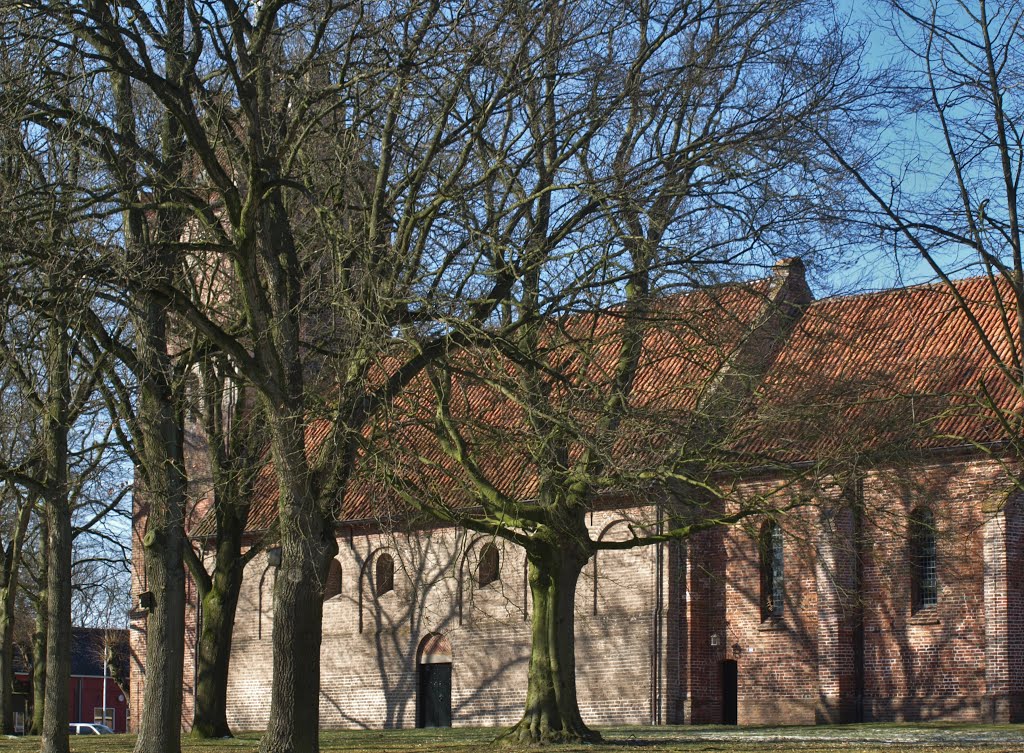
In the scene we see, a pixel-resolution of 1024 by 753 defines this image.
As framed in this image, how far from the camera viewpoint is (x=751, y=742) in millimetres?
20062

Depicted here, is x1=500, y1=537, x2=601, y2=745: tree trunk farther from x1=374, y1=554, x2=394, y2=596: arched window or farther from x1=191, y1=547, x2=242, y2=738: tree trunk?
x1=374, y1=554, x2=394, y2=596: arched window

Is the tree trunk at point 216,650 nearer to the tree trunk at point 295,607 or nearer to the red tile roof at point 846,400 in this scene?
the red tile roof at point 846,400

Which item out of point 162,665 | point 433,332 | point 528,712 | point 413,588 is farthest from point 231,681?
point 433,332

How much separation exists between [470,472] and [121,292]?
663 cm

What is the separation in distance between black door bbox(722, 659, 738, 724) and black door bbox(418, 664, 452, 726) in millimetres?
7314

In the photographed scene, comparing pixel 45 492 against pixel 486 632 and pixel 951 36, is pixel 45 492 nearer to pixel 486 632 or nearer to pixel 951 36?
pixel 951 36

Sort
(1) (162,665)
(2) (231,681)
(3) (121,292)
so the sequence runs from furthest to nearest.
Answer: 1. (2) (231,681)
2. (1) (162,665)
3. (3) (121,292)

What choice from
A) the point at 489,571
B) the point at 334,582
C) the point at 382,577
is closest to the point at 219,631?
the point at 489,571

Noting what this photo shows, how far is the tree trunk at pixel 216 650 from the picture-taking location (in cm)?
2630

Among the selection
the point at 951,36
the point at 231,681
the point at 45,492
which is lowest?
the point at 231,681

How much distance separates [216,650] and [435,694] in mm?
9913

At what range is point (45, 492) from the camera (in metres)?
18.4

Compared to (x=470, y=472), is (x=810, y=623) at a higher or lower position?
lower

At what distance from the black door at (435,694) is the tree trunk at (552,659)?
1451cm
